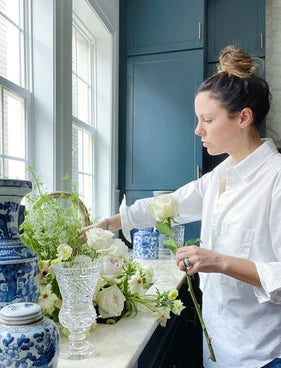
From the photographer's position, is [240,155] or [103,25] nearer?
[240,155]

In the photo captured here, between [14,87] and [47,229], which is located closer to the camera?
[47,229]

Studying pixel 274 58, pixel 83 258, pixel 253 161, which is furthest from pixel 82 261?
pixel 274 58

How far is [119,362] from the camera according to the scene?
2.48ft

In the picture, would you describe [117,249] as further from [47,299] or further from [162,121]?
[162,121]

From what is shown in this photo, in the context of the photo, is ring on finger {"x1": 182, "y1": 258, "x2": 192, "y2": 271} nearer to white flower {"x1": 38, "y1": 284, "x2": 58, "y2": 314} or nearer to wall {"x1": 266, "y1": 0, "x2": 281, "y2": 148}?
white flower {"x1": 38, "y1": 284, "x2": 58, "y2": 314}

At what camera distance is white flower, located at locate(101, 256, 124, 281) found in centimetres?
94

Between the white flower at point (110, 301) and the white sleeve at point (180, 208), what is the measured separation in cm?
39

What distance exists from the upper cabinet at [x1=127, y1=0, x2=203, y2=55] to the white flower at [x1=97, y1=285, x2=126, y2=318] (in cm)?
221

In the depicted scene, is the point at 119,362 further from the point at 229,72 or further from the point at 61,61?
the point at 61,61

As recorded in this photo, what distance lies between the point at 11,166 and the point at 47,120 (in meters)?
0.30

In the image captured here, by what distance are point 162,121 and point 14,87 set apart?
1.30 metres

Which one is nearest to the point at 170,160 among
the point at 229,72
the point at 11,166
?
the point at 11,166

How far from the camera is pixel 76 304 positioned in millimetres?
807

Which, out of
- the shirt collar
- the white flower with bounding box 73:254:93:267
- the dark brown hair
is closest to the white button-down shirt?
the shirt collar
